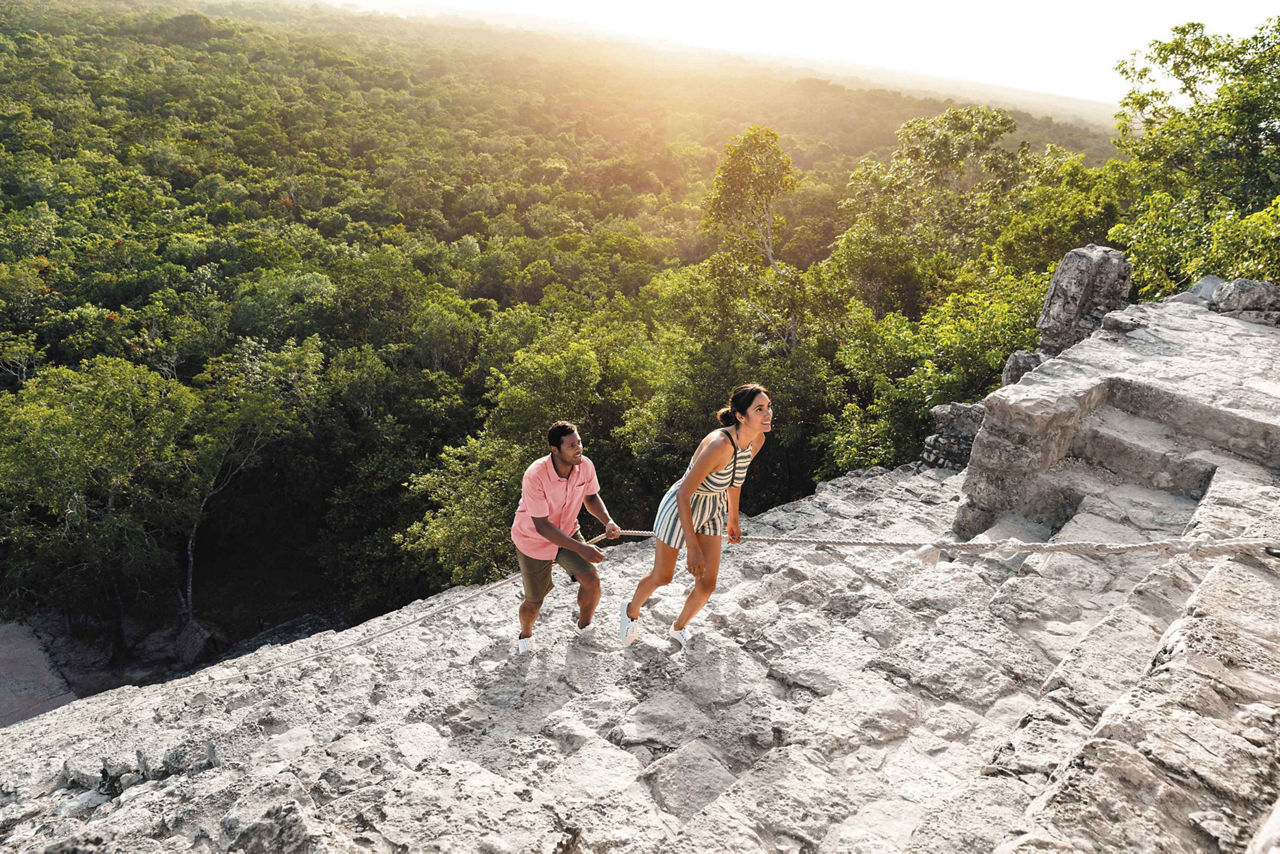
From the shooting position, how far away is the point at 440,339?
23109mm

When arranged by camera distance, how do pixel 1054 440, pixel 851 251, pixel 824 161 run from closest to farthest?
pixel 1054 440
pixel 851 251
pixel 824 161

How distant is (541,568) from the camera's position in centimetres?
436

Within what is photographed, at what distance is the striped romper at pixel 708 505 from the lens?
3.83m

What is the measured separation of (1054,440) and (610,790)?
14.0ft

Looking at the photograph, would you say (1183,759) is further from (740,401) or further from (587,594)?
(587,594)

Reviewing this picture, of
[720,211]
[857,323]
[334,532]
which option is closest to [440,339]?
[334,532]

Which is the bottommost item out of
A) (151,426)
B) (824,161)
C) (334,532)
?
(334,532)

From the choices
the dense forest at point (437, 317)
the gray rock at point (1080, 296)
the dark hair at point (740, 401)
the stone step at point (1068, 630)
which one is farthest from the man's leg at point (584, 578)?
the gray rock at point (1080, 296)

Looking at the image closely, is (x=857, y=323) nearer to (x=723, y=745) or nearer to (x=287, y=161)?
(x=723, y=745)

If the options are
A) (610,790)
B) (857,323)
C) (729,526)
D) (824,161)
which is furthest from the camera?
(824,161)

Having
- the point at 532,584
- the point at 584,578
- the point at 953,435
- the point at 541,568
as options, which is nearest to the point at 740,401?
the point at 584,578

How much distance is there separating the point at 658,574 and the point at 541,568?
0.75m

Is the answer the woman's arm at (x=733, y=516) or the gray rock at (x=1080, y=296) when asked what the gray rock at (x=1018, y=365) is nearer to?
the gray rock at (x=1080, y=296)

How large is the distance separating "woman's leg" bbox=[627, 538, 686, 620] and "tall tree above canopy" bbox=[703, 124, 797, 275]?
12.1 m
